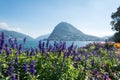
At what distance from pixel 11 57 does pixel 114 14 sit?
152 feet

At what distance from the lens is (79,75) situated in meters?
9.03

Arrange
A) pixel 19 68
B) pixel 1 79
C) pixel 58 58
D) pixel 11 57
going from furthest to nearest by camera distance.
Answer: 1. pixel 58 58
2. pixel 11 57
3. pixel 19 68
4. pixel 1 79

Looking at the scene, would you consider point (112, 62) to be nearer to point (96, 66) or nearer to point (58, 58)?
point (96, 66)

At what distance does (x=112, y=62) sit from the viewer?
513 inches

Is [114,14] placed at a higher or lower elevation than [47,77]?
higher

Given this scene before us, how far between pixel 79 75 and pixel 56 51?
1.92m

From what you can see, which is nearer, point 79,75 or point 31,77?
point 31,77

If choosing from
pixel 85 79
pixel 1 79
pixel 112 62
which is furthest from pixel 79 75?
pixel 112 62

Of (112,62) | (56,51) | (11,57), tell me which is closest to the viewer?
(11,57)

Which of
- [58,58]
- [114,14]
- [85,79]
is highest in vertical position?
[114,14]

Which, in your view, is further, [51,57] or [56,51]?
[56,51]

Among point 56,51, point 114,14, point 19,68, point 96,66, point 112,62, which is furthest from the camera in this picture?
point 114,14

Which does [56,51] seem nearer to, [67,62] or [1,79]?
[67,62]

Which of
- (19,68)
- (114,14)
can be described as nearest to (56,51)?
(19,68)
